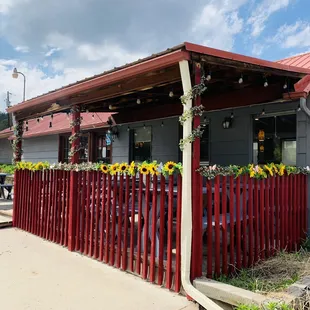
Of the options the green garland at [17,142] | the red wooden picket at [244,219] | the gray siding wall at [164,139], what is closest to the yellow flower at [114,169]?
the red wooden picket at [244,219]

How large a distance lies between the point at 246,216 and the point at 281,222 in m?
0.90

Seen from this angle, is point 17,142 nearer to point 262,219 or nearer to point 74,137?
point 74,137

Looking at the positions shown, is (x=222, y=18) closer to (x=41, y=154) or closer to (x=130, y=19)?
(x=130, y=19)

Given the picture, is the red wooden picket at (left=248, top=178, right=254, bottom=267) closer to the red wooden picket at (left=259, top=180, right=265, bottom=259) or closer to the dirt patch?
the dirt patch

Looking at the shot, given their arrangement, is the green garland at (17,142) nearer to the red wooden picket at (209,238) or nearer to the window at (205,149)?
the window at (205,149)

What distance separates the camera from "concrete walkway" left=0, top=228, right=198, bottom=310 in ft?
9.40

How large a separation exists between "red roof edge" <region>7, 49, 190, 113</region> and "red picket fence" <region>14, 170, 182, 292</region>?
1.18 meters

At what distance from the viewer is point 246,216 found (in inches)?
140

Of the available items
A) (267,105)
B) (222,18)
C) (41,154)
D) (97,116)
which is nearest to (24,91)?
(41,154)

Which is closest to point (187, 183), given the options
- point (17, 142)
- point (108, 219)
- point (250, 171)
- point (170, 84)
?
point (250, 171)

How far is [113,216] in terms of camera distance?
3936 mm

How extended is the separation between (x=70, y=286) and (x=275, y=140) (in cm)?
416

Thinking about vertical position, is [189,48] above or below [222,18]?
below

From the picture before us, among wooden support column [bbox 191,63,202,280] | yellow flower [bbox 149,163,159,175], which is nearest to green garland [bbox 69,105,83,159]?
yellow flower [bbox 149,163,159,175]
